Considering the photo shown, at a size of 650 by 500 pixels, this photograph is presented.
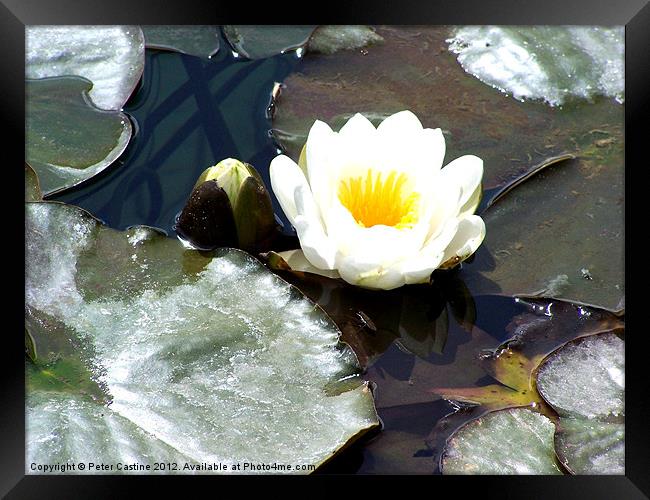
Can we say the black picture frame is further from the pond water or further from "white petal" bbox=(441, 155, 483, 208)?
"white petal" bbox=(441, 155, 483, 208)

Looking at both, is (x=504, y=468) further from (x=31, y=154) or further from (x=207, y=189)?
(x=31, y=154)

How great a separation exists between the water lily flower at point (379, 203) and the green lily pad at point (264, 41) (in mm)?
584

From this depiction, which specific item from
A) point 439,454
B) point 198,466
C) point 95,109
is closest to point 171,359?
point 198,466

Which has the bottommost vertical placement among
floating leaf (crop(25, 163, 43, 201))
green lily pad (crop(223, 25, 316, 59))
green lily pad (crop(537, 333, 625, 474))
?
green lily pad (crop(537, 333, 625, 474))

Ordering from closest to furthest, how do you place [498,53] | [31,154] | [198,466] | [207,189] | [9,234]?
1. [198,466]
2. [9,234]
3. [207,189]
4. [31,154]
5. [498,53]

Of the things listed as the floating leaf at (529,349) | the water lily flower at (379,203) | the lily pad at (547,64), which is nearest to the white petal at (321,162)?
the water lily flower at (379,203)

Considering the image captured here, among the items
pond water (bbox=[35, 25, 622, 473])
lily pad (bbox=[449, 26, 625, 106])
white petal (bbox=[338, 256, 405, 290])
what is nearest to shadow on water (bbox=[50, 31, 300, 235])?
pond water (bbox=[35, 25, 622, 473])

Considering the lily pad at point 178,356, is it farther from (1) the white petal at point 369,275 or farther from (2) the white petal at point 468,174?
(2) the white petal at point 468,174

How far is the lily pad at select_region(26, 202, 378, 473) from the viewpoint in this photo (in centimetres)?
128

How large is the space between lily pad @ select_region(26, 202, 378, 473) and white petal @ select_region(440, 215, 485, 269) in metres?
0.32

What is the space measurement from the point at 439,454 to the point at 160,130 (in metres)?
1.10

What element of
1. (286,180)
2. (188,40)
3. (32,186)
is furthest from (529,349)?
(188,40)

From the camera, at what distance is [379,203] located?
1.57 metres

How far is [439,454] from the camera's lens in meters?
1.34
